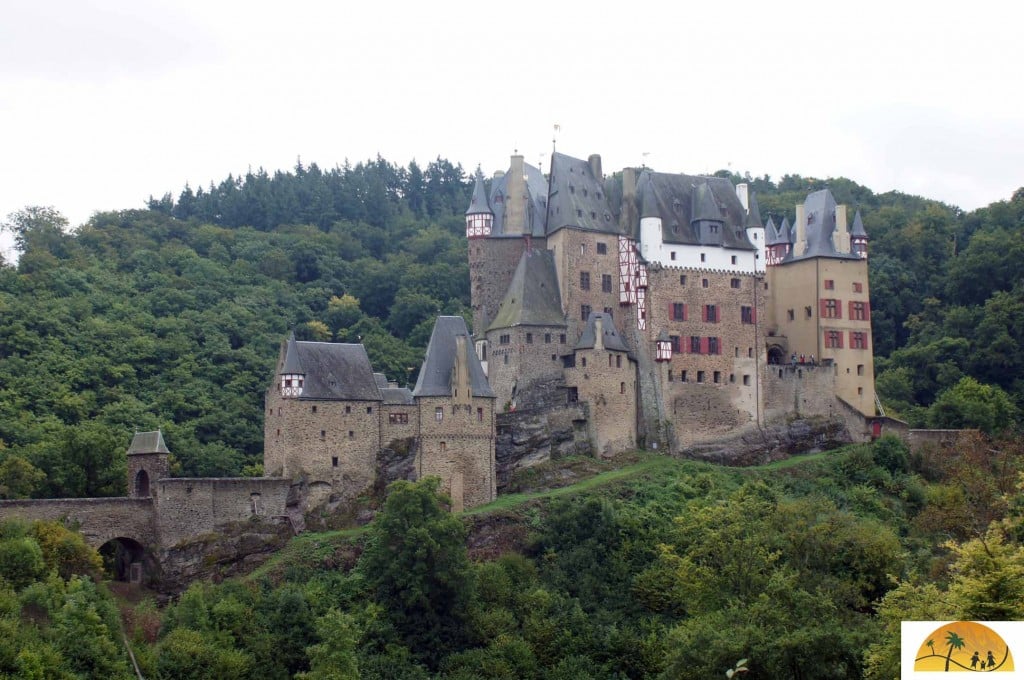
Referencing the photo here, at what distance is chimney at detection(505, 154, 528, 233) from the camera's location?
6994 cm

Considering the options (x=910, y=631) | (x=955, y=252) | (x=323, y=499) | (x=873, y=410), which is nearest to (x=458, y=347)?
(x=323, y=499)

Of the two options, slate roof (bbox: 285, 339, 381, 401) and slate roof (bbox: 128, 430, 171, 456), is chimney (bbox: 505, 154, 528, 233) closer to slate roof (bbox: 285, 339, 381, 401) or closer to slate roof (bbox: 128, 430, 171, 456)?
slate roof (bbox: 285, 339, 381, 401)

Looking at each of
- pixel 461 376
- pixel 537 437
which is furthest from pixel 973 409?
pixel 461 376

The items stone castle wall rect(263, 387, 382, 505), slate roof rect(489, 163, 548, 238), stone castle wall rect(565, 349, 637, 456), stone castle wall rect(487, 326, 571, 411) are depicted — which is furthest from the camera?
slate roof rect(489, 163, 548, 238)

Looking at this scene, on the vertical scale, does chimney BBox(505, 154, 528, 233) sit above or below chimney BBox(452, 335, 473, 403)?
above

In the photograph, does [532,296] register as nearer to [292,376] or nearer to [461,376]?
[461,376]

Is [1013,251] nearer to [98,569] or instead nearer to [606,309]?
[606,309]

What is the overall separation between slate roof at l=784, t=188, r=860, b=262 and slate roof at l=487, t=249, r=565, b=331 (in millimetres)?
12997

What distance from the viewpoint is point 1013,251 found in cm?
8750

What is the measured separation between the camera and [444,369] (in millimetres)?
61562

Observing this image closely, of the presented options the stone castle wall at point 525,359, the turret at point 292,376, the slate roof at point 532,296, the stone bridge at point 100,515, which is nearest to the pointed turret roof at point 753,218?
the slate roof at point 532,296

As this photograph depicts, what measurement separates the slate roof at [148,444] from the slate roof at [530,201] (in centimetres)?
1929

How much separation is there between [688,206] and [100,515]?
1220 inches

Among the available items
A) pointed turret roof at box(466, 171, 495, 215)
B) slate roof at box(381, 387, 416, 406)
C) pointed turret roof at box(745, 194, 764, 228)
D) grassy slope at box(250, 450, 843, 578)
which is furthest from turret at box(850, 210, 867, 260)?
slate roof at box(381, 387, 416, 406)
